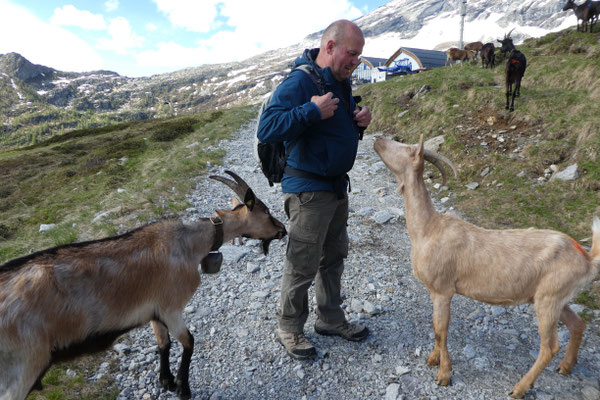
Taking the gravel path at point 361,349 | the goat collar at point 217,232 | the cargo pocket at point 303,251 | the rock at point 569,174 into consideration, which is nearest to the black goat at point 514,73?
the rock at point 569,174

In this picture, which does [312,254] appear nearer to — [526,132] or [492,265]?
[492,265]

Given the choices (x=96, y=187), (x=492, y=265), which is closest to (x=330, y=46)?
(x=492, y=265)

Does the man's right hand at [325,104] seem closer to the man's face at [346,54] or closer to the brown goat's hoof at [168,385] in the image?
the man's face at [346,54]

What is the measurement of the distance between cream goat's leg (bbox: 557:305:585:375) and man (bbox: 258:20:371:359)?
277 cm

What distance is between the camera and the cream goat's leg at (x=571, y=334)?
382 cm

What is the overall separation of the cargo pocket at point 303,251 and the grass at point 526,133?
4397 millimetres

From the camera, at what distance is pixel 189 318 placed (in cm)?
518

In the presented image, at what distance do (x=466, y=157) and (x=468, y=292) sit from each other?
26.0 feet

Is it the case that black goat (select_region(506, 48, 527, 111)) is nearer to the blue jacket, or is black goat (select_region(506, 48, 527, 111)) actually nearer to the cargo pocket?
the blue jacket

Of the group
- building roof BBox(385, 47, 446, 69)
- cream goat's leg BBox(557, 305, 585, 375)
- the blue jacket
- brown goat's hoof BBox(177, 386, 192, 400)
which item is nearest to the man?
the blue jacket

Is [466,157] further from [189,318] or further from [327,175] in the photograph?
[189,318]

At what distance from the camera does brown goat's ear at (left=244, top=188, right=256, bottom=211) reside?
4298 millimetres

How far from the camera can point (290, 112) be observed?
3.29 metres

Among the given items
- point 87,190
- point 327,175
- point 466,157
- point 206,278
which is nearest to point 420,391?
point 327,175
